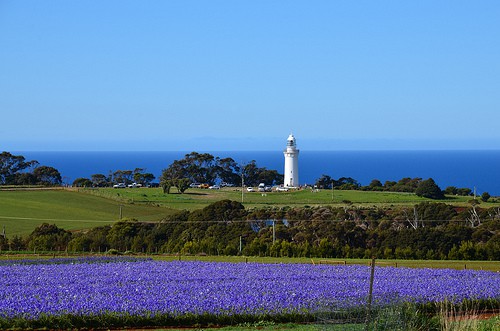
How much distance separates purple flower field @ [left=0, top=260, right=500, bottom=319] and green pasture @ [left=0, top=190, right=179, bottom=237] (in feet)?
81.3

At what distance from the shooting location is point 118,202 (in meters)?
65.9

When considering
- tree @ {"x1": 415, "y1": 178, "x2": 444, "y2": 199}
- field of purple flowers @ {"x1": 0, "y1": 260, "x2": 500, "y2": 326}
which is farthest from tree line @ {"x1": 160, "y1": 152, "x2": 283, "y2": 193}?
field of purple flowers @ {"x1": 0, "y1": 260, "x2": 500, "y2": 326}

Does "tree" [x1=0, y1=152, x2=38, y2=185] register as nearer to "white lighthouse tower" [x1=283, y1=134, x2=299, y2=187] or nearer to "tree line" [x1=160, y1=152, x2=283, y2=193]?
"tree line" [x1=160, y1=152, x2=283, y2=193]

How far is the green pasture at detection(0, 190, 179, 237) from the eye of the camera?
52344 millimetres

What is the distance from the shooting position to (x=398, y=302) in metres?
15.7

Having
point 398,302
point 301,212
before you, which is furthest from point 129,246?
point 398,302

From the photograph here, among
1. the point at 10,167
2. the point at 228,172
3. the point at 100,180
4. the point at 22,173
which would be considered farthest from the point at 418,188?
the point at 10,167

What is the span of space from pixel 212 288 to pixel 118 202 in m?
46.2

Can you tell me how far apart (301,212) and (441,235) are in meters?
13.6

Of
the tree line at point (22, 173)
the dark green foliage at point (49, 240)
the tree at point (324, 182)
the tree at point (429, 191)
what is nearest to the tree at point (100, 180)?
the tree line at point (22, 173)

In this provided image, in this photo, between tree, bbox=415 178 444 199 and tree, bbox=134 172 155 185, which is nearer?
tree, bbox=415 178 444 199

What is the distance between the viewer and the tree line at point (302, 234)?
36.6m

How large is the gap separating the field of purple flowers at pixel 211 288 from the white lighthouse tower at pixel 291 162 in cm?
6157

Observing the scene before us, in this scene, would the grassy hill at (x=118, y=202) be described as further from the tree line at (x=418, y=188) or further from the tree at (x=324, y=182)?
the tree at (x=324, y=182)
